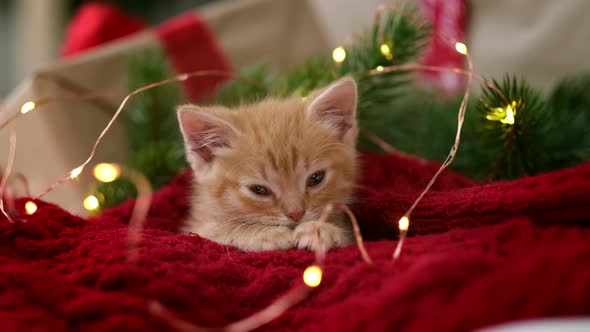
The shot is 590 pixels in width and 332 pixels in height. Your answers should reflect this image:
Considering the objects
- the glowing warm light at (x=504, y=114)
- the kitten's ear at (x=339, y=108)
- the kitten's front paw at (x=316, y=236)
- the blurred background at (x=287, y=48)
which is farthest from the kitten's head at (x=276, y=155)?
the blurred background at (x=287, y=48)

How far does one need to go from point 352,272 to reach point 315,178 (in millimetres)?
376

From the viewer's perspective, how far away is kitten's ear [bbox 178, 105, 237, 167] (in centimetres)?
109

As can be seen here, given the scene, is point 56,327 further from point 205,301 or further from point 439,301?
point 439,301

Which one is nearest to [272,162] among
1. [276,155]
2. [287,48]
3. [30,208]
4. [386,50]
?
[276,155]

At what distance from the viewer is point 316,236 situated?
0.92 metres

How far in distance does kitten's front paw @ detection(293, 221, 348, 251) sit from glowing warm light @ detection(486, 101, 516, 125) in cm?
37

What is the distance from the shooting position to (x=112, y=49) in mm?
1664

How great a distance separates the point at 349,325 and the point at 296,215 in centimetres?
40

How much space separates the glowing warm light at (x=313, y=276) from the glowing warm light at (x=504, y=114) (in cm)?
48

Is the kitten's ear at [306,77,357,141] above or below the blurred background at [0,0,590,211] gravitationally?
below

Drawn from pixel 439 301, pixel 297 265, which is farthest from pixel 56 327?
pixel 439 301

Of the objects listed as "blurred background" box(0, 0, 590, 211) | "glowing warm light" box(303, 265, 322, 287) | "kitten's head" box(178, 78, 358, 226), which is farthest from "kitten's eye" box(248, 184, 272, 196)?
"blurred background" box(0, 0, 590, 211)

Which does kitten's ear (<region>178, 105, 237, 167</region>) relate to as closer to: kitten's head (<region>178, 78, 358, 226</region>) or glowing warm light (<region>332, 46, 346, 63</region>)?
kitten's head (<region>178, 78, 358, 226</region>)

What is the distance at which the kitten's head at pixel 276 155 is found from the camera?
1.09 m
